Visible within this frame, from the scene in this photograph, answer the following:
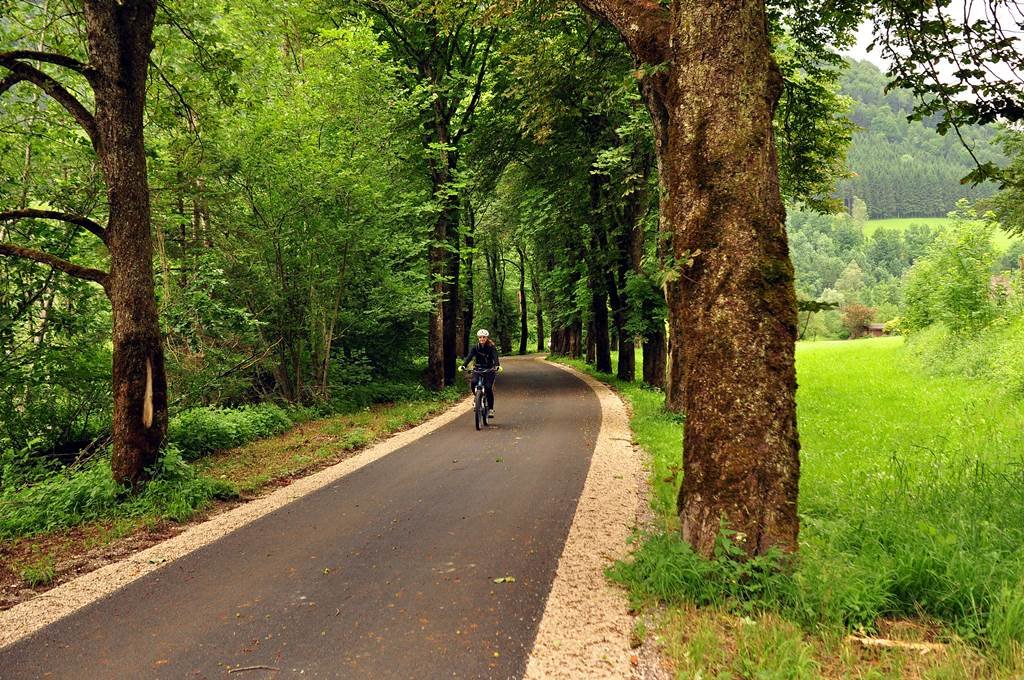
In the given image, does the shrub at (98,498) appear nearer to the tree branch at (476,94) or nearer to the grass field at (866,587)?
the grass field at (866,587)

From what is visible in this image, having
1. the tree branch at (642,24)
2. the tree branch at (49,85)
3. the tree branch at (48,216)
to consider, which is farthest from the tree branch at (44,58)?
the tree branch at (642,24)

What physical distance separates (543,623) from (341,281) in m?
11.8

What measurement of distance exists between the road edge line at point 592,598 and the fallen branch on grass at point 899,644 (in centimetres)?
132

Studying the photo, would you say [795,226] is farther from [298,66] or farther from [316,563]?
[316,563]

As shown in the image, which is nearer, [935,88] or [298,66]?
[935,88]

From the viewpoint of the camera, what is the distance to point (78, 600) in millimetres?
4277

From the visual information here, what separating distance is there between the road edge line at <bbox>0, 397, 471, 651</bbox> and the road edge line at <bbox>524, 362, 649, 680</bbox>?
355 cm

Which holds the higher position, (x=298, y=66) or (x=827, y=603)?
(x=298, y=66)

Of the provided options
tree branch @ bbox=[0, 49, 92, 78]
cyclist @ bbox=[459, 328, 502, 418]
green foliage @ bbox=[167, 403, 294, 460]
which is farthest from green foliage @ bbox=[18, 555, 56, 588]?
cyclist @ bbox=[459, 328, 502, 418]

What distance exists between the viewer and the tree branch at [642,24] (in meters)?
4.58

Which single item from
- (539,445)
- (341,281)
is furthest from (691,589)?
(341,281)

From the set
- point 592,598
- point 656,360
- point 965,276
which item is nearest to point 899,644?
point 592,598

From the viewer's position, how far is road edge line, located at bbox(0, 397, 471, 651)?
4.00m

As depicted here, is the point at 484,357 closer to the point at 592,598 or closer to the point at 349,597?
the point at 349,597
